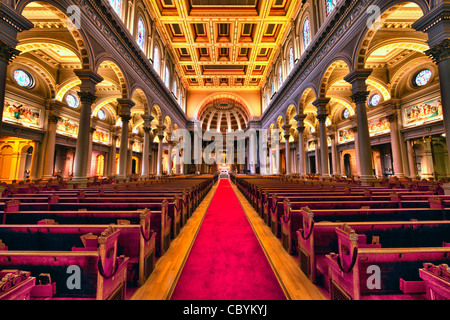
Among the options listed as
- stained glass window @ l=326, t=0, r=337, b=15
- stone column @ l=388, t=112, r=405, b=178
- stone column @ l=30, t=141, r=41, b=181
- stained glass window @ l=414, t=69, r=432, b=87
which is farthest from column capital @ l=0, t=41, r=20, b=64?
stained glass window @ l=414, t=69, r=432, b=87

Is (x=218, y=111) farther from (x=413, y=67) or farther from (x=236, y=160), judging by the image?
(x=413, y=67)

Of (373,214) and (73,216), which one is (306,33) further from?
(73,216)

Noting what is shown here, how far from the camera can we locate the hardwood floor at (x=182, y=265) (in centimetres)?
209

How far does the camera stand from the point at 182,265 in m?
2.72

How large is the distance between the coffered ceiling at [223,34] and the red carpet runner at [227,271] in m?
17.4

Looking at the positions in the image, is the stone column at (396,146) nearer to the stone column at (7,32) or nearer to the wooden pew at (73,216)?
the wooden pew at (73,216)

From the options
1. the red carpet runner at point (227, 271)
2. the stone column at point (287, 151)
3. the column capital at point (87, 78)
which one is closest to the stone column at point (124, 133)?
the column capital at point (87, 78)

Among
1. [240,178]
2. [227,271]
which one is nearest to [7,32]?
[227,271]

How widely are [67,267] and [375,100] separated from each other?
72.6ft

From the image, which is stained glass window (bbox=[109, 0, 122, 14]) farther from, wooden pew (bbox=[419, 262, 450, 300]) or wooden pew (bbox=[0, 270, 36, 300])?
wooden pew (bbox=[419, 262, 450, 300])

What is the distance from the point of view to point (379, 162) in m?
18.5

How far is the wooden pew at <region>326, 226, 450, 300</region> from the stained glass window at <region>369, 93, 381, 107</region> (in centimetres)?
1971

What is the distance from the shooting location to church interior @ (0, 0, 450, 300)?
5.55ft
